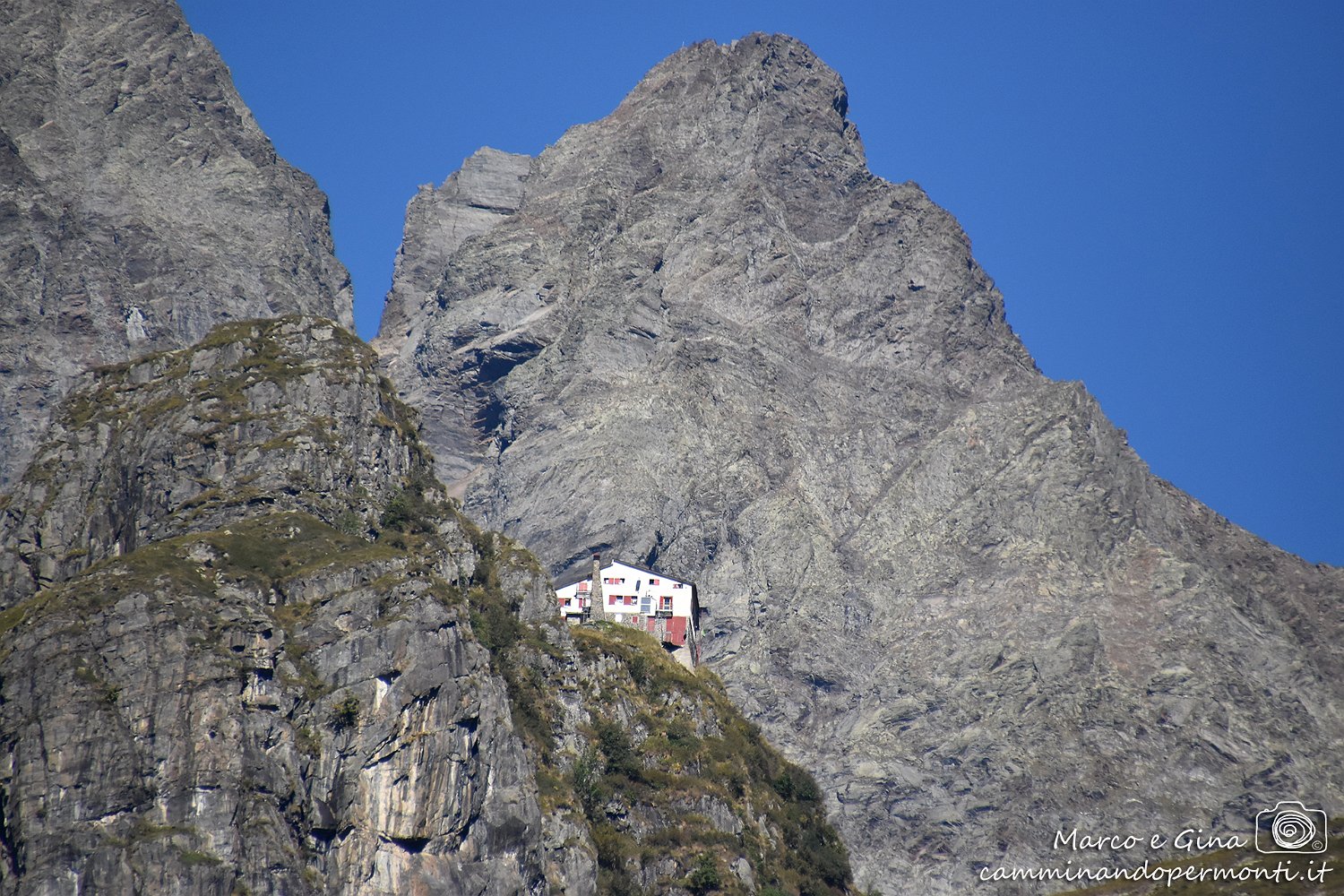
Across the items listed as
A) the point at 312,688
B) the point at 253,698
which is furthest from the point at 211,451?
the point at 253,698

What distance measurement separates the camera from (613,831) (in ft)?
385

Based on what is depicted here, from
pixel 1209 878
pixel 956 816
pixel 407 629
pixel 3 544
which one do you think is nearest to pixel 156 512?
pixel 3 544

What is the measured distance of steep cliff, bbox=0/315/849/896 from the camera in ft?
322

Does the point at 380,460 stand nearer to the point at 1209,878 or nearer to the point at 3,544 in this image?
the point at 3,544

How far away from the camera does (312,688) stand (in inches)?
4122

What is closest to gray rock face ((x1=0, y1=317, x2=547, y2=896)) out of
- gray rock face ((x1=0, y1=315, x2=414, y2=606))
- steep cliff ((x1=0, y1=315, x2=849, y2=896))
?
steep cliff ((x1=0, y1=315, x2=849, y2=896))

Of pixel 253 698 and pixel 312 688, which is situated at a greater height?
pixel 312 688

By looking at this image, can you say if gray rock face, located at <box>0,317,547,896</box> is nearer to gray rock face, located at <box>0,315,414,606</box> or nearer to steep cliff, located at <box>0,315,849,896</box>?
steep cliff, located at <box>0,315,849,896</box>

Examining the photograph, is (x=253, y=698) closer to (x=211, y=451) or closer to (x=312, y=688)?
(x=312, y=688)

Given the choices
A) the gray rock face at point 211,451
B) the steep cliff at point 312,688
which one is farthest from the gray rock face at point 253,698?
the gray rock face at point 211,451

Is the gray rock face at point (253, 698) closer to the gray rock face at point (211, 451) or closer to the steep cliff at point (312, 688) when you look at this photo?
the steep cliff at point (312, 688)

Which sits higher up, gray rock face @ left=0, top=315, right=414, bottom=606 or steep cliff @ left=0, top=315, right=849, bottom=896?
gray rock face @ left=0, top=315, right=414, bottom=606

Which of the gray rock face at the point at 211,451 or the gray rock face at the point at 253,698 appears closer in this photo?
the gray rock face at the point at 253,698

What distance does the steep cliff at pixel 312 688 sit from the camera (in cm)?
9812
